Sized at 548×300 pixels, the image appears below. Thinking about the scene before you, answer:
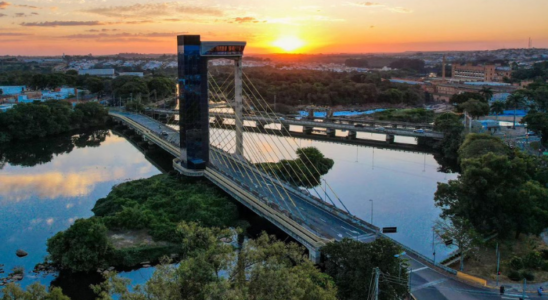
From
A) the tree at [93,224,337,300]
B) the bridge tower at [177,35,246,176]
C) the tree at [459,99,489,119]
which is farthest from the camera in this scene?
the tree at [459,99,489,119]

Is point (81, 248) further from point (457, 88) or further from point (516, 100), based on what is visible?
point (457, 88)

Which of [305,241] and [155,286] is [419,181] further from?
[155,286]

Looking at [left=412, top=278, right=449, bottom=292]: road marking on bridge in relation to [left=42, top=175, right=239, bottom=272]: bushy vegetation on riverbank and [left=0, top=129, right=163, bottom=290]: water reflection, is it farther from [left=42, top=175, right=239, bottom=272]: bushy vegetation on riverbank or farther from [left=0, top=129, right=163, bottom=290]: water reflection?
[left=0, top=129, right=163, bottom=290]: water reflection

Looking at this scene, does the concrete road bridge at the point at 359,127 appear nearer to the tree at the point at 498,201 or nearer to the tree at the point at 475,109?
the tree at the point at 475,109

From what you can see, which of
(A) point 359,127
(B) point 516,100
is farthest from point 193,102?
(B) point 516,100

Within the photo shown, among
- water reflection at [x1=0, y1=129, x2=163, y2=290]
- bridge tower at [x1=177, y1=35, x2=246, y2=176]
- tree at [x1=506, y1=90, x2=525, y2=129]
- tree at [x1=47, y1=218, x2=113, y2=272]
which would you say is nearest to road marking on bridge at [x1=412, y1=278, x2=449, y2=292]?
tree at [x1=47, y1=218, x2=113, y2=272]

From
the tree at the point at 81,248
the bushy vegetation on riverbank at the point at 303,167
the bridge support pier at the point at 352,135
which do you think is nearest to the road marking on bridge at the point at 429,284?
the tree at the point at 81,248

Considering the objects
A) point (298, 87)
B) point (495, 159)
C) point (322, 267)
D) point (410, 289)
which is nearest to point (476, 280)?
point (410, 289)
